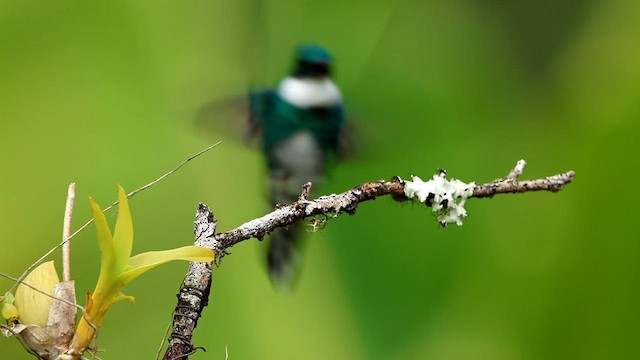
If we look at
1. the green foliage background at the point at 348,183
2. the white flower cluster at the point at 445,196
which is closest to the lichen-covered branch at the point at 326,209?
the white flower cluster at the point at 445,196

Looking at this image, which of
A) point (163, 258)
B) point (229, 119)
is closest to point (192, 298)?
point (163, 258)

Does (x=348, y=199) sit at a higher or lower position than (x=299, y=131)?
lower

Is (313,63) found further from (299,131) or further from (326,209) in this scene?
(326,209)

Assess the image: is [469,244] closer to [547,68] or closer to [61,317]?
[547,68]

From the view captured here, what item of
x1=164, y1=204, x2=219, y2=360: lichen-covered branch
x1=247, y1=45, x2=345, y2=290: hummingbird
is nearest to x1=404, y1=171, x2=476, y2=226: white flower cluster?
x1=164, y1=204, x2=219, y2=360: lichen-covered branch

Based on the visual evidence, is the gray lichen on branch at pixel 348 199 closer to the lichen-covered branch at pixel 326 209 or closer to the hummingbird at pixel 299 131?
the lichen-covered branch at pixel 326 209
